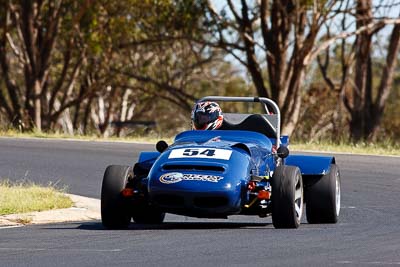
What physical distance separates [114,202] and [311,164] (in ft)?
8.32

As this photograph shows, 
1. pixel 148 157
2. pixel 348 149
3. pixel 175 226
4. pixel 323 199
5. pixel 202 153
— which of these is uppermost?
pixel 202 153

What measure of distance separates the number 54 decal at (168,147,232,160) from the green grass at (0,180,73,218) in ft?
9.24

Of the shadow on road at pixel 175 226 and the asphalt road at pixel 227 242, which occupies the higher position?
the asphalt road at pixel 227 242

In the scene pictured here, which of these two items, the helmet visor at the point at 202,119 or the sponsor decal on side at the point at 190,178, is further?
the helmet visor at the point at 202,119

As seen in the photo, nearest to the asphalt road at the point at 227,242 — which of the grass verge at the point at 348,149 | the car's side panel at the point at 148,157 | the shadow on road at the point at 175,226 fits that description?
the shadow on road at the point at 175,226

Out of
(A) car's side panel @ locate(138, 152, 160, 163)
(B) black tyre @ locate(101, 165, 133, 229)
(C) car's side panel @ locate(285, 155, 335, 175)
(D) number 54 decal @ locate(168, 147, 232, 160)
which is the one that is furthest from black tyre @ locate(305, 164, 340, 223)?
(B) black tyre @ locate(101, 165, 133, 229)

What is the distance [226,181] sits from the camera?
11539 millimetres

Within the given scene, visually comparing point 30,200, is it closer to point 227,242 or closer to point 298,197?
point 298,197

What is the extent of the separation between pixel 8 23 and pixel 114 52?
4709 millimetres

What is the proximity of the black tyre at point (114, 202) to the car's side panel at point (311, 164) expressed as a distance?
2203 mm

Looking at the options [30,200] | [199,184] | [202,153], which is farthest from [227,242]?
[30,200]

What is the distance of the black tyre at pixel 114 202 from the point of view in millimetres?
12422

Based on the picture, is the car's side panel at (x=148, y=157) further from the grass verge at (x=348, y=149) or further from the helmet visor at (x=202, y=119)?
the grass verge at (x=348, y=149)

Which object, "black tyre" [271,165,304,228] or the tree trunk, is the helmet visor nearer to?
"black tyre" [271,165,304,228]
